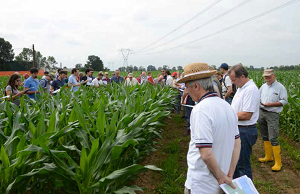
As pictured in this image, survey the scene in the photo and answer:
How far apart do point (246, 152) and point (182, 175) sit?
1.36 meters

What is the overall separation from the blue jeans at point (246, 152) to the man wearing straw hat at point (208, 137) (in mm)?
1478

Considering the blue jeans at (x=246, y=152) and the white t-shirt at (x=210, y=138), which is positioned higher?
the white t-shirt at (x=210, y=138)

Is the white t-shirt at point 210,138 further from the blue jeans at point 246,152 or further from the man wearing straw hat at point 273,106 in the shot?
the man wearing straw hat at point 273,106

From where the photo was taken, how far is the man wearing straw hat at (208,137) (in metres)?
1.60

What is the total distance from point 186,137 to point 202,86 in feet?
16.2

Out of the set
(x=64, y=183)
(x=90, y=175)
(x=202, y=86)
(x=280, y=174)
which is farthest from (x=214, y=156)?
(x=280, y=174)

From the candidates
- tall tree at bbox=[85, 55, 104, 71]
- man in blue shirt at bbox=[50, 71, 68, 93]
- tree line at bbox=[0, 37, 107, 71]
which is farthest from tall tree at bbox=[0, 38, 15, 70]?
man in blue shirt at bbox=[50, 71, 68, 93]

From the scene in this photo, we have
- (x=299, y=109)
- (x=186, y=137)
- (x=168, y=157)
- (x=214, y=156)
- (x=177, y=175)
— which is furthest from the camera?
(x=186, y=137)

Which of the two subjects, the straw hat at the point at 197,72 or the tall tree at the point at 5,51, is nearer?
the straw hat at the point at 197,72

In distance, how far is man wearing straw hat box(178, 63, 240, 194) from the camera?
1.60 metres

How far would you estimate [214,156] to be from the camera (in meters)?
1.67

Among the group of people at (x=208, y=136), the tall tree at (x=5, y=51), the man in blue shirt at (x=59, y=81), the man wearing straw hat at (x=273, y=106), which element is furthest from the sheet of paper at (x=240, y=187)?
the tall tree at (x=5, y=51)

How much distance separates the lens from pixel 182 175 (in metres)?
4.11

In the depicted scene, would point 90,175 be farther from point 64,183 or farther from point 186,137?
point 186,137
